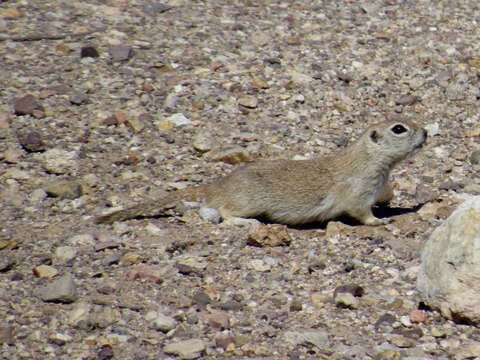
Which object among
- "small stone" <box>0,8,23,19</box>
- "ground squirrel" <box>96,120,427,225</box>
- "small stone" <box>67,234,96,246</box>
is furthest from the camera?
"small stone" <box>0,8,23,19</box>

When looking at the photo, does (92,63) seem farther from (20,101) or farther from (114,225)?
(114,225)

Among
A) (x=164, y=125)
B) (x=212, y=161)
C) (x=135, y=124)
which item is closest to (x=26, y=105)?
(x=135, y=124)

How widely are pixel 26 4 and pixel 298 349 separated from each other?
6.32 meters

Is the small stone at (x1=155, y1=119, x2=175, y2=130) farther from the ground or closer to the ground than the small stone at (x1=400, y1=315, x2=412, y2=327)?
closer to the ground

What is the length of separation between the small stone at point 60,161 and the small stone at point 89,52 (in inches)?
67.0

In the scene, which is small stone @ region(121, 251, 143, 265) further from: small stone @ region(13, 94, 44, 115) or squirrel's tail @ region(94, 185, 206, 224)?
small stone @ region(13, 94, 44, 115)

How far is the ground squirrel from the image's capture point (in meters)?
6.15

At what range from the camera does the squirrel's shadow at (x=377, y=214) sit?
21.1ft

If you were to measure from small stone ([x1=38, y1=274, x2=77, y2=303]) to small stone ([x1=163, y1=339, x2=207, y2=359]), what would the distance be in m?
0.79

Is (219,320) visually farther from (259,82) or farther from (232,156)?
(259,82)

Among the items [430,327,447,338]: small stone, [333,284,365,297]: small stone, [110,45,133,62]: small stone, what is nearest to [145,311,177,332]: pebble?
[333,284,365,297]: small stone

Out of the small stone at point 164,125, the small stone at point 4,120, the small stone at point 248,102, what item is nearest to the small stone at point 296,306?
the small stone at point 164,125

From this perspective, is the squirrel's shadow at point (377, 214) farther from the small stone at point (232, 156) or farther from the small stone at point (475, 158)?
the small stone at point (475, 158)

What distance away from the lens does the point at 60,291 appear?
475cm
